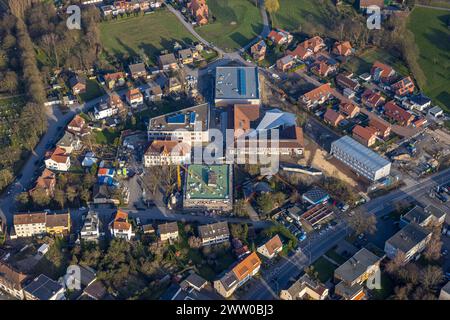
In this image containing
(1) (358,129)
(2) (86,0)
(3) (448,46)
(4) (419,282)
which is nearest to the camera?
(4) (419,282)

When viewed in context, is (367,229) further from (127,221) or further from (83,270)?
(83,270)

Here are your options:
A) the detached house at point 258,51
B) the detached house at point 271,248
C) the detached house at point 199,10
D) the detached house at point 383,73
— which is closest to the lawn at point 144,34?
the detached house at point 199,10

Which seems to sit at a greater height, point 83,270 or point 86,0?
point 86,0

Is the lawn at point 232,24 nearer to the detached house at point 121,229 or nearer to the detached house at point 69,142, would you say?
the detached house at point 69,142

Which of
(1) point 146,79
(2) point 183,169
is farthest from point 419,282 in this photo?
(1) point 146,79

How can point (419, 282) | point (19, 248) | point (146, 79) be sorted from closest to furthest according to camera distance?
1. point (419, 282)
2. point (19, 248)
3. point (146, 79)

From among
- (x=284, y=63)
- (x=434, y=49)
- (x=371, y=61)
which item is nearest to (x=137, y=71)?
(x=284, y=63)

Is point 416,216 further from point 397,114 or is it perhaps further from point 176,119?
point 176,119
